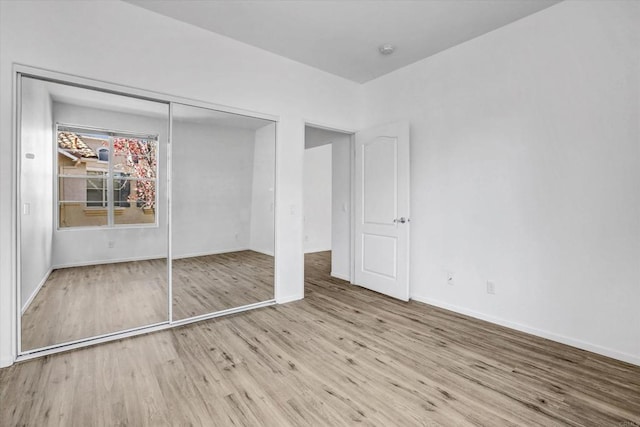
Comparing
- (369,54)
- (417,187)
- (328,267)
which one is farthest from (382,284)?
(369,54)

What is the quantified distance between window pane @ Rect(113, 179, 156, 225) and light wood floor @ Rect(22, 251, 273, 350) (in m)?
0.44

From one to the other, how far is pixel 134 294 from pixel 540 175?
4.02m

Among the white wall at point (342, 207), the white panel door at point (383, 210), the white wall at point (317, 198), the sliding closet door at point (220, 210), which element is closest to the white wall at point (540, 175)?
the white panel door at point (383, 210)

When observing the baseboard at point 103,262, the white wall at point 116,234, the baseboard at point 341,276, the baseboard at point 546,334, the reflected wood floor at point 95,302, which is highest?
the white wall at point 116,234

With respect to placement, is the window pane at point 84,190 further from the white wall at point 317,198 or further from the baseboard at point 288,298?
the white wall at point 317,198

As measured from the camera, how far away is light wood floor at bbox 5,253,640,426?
5.85 feet

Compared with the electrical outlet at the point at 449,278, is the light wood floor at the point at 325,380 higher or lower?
lower

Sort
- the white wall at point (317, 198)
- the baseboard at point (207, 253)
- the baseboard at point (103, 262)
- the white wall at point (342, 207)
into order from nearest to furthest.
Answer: the baseboard at point (103, 262), the baseboard at point (207, 253), the white wall at point (342, 207), the white wall at point (317, 198)

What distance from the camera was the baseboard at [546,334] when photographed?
242 centimetres

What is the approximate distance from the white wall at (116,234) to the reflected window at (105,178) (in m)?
0.07

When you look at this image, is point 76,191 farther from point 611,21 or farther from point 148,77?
point 611,21

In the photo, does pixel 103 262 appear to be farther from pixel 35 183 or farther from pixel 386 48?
pixel 386 48

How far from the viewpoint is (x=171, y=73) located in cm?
295

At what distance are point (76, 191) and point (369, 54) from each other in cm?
331
